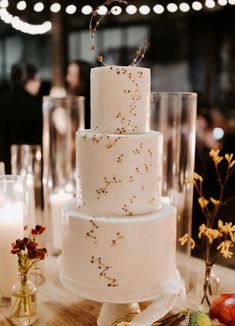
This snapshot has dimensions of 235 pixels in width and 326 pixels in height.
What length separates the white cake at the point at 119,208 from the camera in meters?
1.26

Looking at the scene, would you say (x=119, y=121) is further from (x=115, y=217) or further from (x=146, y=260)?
(x=146, y=260)

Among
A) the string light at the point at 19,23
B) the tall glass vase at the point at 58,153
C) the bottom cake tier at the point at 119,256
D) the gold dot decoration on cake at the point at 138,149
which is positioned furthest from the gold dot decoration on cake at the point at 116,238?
the string light at the point at 19,23

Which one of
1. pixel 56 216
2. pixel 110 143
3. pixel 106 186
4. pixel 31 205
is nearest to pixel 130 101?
pixel 110 143

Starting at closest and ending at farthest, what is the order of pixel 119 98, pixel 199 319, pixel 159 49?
1. pixel 199 319
2. pixel 119 98
3. pixel 159 49

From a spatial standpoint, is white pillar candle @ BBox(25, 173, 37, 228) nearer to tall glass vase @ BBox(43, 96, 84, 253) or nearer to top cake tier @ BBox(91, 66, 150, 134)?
tall glass vase @ BBox(43, 96, 84, 253)

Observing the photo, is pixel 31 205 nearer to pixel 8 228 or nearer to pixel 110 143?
pixel 8 228

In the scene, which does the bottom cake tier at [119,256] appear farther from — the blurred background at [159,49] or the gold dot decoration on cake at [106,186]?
the blurred background at [159,49]

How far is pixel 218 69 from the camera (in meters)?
4.76

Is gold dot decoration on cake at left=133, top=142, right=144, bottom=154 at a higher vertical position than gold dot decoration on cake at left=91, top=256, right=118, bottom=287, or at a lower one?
higher

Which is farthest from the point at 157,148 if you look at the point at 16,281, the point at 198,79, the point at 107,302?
the point at 198,79

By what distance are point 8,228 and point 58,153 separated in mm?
600

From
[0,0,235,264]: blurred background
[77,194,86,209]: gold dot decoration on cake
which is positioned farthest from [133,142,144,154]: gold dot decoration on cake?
[0,0,235,264]: blurred background

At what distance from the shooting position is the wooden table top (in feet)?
4.63

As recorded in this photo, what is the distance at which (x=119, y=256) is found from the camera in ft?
4.12
